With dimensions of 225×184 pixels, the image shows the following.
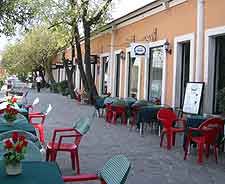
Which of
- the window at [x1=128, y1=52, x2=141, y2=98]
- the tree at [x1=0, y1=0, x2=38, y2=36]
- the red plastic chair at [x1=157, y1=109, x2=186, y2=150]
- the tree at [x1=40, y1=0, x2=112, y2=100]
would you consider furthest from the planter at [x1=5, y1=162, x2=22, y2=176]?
the tree at [x1=40, y1=0, x2=112, y2=100]

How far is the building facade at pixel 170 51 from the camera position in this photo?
10.4 m

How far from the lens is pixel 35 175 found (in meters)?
3.24

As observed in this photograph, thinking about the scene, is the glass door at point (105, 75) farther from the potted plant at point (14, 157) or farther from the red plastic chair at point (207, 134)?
the potted plant at point (14, 157)

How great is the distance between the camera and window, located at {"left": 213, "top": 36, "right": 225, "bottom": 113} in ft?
33.7

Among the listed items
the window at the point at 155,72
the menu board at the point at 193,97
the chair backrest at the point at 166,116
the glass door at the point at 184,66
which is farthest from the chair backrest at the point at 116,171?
the window at the point at 155,72

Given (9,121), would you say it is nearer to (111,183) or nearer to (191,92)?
(111,183)

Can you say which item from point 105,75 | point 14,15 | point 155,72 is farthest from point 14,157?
point 105,75

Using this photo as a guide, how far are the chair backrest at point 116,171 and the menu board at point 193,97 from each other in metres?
7.25

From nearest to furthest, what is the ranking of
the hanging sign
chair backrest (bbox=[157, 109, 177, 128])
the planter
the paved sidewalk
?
the planter → the paved sidewalk → chair backrest (bbox=[157, 109, 177, 128]) → the hanging sign

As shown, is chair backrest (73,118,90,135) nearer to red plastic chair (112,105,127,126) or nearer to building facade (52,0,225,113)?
building facade (52,0,225,113)

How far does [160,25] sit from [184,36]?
2.03m

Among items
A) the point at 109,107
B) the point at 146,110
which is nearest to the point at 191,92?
the point at 146,110

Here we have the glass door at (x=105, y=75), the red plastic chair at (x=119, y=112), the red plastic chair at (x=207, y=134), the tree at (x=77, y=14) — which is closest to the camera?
the red plastic chair at (x=207, y=134)

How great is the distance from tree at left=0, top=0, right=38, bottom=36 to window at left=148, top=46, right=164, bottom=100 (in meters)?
4.67
